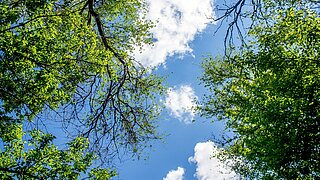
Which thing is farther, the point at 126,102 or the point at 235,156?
the point at 235,156

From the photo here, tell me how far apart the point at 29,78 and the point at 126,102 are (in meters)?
6.16

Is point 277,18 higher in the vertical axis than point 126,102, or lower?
higher

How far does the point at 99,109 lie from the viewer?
16125mm

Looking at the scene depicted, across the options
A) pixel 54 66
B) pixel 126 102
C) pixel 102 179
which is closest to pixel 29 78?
pixel 54 66

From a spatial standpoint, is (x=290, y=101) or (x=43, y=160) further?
(x=290, y=101)

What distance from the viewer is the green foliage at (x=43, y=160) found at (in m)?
10.4

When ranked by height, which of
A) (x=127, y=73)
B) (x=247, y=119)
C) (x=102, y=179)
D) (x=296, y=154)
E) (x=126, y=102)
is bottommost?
(x=102, y=179)

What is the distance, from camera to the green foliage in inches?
408

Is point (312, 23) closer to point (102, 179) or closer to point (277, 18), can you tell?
point (277, 18)

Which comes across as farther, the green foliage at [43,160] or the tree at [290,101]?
the tree at [290,101]

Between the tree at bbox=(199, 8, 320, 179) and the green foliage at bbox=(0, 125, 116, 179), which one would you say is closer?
the green foliage at bbox=(0, 125, 116, 179)

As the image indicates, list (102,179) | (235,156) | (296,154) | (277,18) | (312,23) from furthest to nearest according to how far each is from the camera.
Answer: (235,156) < (277,18) < (296,154) < (312,23) < (102,179)

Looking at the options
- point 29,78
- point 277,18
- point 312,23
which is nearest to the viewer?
point 29,78

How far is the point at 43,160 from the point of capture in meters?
10.8
